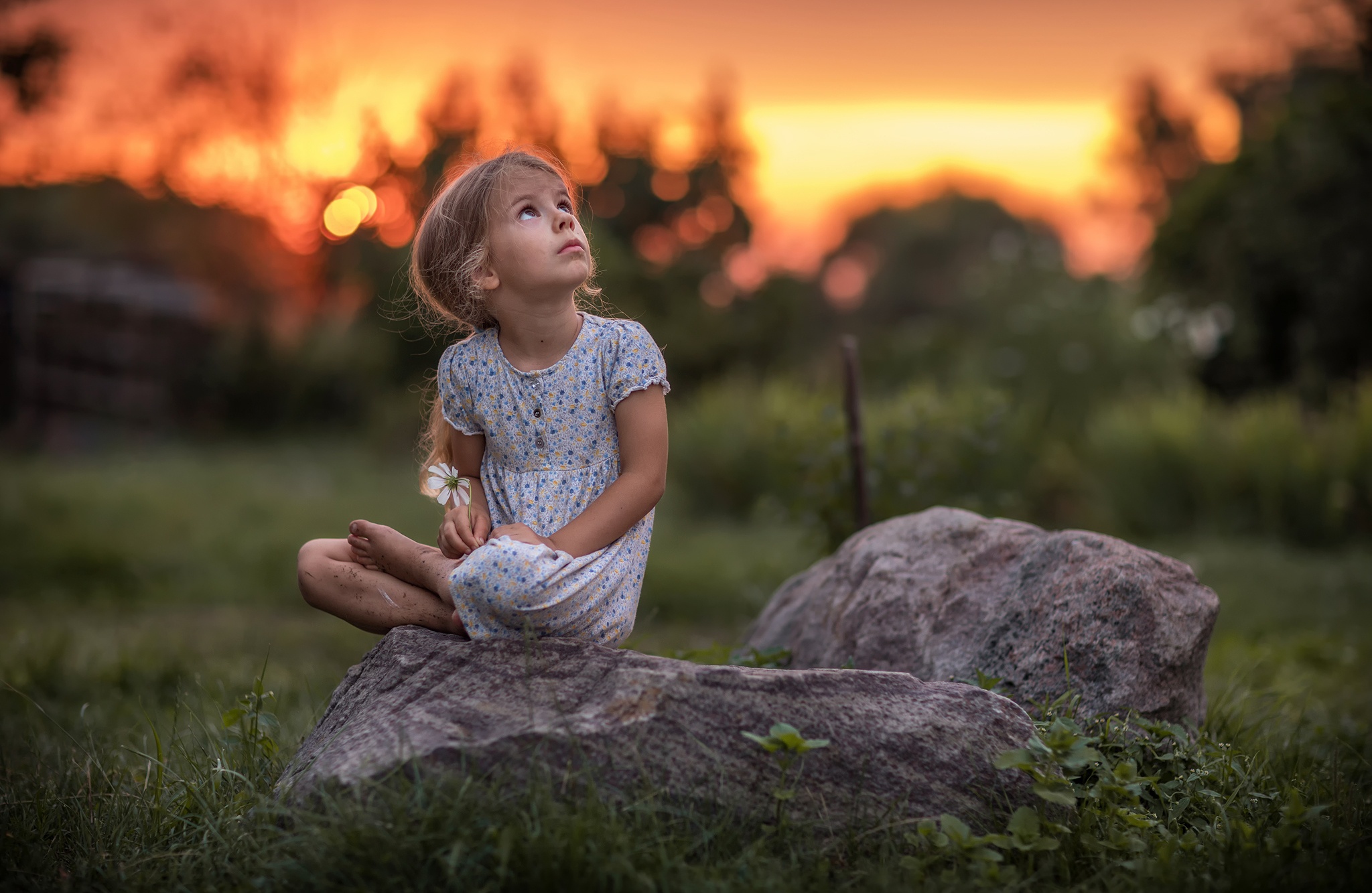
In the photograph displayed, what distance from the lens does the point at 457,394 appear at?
9.76 feet

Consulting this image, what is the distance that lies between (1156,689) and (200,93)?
17.2 meters

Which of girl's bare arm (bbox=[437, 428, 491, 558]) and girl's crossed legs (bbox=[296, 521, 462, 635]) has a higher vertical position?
girl's bare arm (bbox=[437, 428, 491, 558])

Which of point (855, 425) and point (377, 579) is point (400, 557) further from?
point (855, 425)

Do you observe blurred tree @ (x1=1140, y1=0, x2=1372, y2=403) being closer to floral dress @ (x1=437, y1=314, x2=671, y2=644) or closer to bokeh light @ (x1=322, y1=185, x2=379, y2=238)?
bokeh light @ (x1=322, y1=185, x2=379, y2=238)

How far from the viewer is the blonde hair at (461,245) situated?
2.83 metres

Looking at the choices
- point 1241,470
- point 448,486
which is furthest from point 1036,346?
point 448,486

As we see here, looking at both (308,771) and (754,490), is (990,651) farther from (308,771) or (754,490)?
(754,490)

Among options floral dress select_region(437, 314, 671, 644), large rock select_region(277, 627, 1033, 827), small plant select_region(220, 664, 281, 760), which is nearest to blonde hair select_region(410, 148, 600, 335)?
floral dress select_region(437, 314, 671, 644)

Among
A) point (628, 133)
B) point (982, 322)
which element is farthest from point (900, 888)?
point (982, 322)

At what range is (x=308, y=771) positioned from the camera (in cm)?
245

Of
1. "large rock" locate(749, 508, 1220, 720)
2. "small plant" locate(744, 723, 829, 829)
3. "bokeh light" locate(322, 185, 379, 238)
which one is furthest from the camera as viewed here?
"bokeh light" locate(322, 185, 379, 238)

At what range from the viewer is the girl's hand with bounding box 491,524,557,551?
2.69 metres

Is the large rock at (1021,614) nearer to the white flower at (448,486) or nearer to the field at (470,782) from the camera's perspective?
the field at (470,782)

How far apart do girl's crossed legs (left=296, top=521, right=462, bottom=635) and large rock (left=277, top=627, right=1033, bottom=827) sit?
137mm
